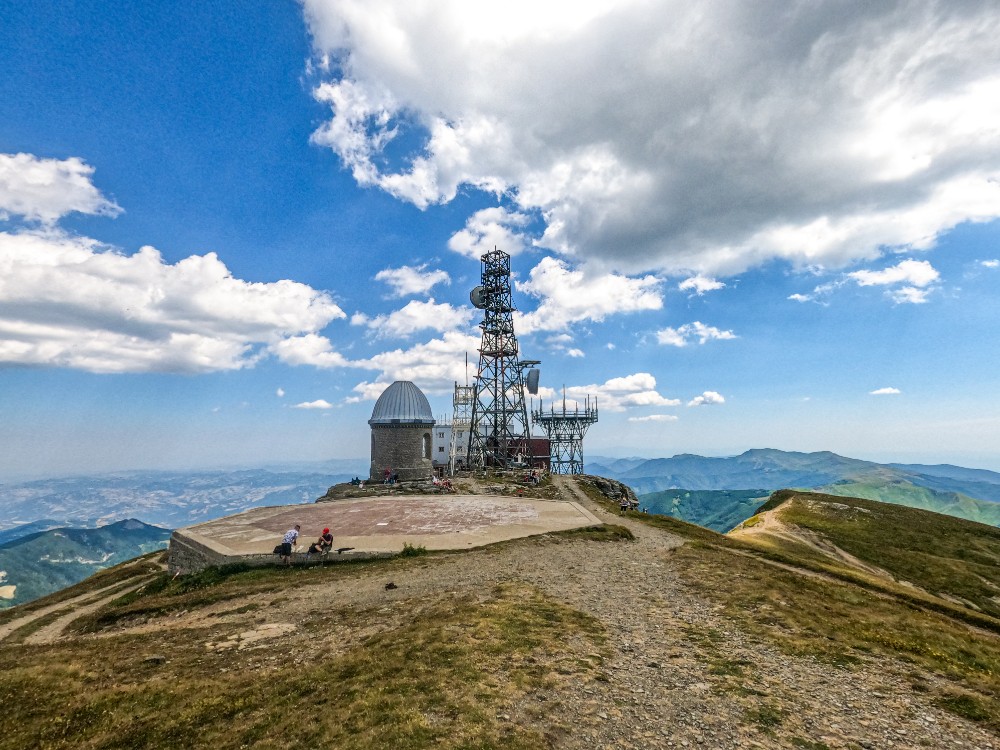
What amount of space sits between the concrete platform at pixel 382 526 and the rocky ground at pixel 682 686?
6573 millimetres

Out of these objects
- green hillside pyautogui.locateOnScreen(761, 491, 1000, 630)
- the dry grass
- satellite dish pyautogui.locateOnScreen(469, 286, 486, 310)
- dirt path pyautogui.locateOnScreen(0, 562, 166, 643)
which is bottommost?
dirt path pyautogui.locateOnScreen(0, 562, 166, 643)

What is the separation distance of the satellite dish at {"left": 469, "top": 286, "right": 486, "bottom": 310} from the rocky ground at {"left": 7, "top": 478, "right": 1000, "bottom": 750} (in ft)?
185

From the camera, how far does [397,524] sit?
3058cm

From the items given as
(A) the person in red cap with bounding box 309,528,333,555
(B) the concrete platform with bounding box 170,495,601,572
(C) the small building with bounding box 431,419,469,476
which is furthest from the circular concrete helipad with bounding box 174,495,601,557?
(C) the small building with bounding box 431,419,469,476

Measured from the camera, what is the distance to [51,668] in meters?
12.4

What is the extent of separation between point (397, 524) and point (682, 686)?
75.8 ft

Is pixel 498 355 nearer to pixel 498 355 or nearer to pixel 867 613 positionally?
pixel 498 355

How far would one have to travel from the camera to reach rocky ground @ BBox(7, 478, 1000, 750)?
9008mm

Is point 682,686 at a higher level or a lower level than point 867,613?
higher

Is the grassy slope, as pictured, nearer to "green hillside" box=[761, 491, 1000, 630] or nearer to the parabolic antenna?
"green hillside" box=[761, 491, 1000, 630]

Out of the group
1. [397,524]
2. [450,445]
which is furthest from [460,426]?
[397,524]

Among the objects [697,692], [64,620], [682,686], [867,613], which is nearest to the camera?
[697,692]

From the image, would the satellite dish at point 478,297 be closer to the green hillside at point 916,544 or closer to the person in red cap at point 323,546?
the green hillside at point 916,544

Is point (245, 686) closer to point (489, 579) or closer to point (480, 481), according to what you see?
point (489, 579)
